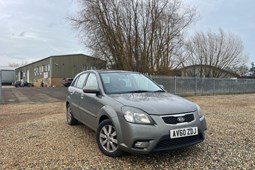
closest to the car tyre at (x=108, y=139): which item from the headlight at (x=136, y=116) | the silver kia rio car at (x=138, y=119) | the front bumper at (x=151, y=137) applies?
the silver kia rio car at (x=138, y=119)

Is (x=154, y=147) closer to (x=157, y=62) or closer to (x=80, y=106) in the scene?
(x=80, y=106)

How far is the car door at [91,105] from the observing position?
482cm

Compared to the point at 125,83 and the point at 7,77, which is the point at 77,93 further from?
the point at 7,77

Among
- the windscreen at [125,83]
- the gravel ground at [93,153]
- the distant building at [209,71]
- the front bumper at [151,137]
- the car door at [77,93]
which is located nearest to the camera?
the front bumper at [151,137]

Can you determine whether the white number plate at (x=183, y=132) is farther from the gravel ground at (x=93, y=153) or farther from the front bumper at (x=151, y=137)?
the gravel ground at (x=93, y=153)

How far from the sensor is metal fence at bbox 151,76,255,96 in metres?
18.0

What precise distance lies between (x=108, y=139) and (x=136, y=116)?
0.79m

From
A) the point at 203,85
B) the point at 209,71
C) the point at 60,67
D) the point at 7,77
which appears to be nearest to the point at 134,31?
the point at 203,85

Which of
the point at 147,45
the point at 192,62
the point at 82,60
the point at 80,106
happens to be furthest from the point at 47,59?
the point at 80,106

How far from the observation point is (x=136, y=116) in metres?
3.88

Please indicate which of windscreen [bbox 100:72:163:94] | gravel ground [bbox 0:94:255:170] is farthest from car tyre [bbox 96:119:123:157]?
windscreen [bbox 100:72:163:94]

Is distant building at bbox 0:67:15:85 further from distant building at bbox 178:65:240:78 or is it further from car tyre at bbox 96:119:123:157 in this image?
car tyre at bbox 96:119:123:157

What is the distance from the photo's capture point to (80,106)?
19.1 feet

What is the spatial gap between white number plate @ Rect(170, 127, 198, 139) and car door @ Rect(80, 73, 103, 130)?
1442 mm
